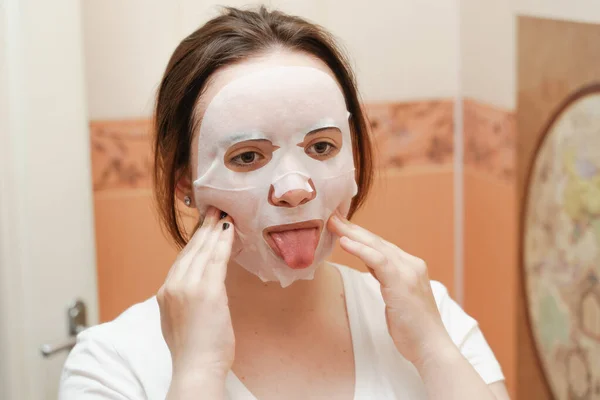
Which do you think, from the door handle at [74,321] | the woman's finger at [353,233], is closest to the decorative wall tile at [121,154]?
the door handle at [74,321]

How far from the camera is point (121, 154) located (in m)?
1.52

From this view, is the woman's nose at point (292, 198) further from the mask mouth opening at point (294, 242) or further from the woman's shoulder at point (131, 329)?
the woman's shoulder at point (131, 329)

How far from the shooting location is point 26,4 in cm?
129

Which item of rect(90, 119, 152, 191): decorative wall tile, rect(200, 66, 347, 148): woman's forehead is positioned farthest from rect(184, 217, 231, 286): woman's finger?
rect(90, 119, 152, 191): decorative wall tile

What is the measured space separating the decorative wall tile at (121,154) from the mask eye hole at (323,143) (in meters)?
0.66

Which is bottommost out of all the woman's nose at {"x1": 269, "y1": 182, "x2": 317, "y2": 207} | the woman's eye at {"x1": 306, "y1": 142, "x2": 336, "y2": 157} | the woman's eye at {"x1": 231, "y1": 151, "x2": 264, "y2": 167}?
the woman's nose at {"x1": 269, "y1": 182, "x2": 317, "y2": 207}

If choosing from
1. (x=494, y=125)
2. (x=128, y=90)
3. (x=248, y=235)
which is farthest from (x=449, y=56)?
(x=248, y=235)

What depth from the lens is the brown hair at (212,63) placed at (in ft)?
3.12

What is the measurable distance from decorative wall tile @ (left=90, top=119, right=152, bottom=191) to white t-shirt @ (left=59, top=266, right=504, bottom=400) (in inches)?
22.3

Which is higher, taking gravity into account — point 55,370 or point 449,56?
point 449,56

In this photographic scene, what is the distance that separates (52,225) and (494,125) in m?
0.92

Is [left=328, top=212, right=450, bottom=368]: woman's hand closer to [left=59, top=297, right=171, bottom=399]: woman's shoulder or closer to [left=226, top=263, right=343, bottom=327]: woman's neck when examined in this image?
[left=226, top=263, right=343, bottom=327]: woman's neck

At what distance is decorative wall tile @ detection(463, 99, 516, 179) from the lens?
1.60m

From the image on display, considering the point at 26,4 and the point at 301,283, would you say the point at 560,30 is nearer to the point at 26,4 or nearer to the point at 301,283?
the point at 301,283
